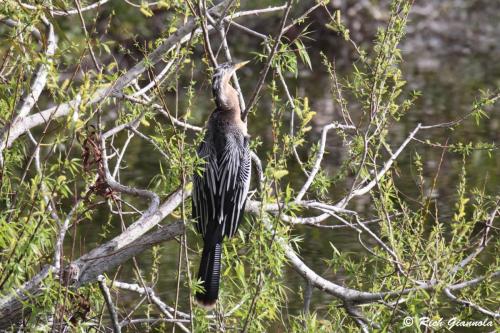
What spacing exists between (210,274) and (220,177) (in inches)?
28.2

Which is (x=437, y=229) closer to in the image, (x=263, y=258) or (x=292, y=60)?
(x=263, y=258)

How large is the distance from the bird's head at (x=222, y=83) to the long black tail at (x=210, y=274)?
852 millimetres

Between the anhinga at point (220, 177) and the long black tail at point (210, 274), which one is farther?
the anhinga at point (220, 177)

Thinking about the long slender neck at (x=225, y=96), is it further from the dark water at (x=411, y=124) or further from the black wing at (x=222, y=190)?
the dark water at (x=411, y=124)

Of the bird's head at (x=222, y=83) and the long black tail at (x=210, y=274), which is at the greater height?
the bird's head at (x=222, y=83)

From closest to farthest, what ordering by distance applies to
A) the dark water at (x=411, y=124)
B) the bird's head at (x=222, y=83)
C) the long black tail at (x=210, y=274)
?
the long black tail at (x=210, y=274), the bird's head at (x=222, y=83), the dark water at (x=411, y=124)

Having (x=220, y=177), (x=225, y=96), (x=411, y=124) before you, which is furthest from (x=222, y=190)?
(x=411, y=124)

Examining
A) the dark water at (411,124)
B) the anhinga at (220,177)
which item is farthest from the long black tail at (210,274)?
the dark water at (411,124)

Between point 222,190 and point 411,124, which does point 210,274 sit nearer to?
point 222,190

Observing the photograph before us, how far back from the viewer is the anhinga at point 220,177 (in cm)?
475

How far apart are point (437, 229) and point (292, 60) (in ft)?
3.65

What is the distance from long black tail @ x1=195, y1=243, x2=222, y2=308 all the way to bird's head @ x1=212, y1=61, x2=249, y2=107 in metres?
0.85

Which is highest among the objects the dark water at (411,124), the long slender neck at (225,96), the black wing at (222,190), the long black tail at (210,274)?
the long slender neck at (225,96)

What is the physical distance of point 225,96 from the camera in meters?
5.20
